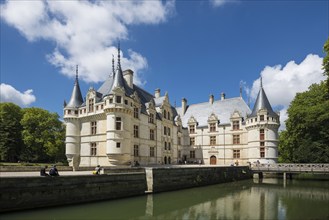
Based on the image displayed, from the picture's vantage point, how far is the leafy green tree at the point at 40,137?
38156mm

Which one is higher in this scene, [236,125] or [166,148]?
[236,125]

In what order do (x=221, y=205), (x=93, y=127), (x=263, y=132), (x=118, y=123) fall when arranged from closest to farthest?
1. (x=221, y=205)
2. (x=118, y=123)
3. (x=93, y=127)
4. (x=263, y=132)

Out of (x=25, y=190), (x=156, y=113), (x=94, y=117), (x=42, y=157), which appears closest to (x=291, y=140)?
(x=156, y=113)

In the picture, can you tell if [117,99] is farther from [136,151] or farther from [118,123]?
[136,151]

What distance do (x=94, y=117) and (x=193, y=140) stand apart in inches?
678

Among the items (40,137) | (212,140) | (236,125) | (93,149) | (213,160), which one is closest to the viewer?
(93,149)

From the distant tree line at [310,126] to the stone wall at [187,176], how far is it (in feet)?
23.6

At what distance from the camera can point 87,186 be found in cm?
Result: 1530

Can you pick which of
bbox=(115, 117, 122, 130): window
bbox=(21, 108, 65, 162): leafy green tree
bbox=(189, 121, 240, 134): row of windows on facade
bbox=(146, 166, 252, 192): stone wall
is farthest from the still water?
bbox=(21, 108, 65, 162): leafy green tree

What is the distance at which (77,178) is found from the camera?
14.9 metres

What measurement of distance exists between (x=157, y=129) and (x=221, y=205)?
17.4 m

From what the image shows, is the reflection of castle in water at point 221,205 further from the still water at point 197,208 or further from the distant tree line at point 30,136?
the distant tree line at point 30,136

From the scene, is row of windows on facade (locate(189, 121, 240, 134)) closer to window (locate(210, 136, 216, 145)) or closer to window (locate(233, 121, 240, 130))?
window (locate(233, 121, 240, 130))

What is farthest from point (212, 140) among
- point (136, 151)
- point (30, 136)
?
point (30, 136)
